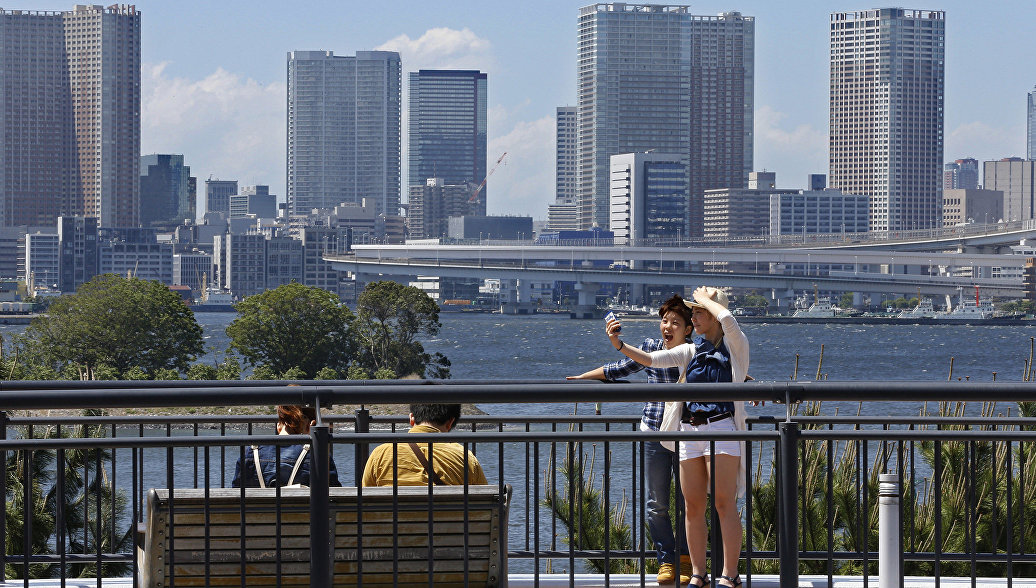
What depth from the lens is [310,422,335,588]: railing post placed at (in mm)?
4449

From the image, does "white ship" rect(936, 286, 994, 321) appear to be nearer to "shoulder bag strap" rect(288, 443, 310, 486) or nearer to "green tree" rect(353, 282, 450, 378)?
"green tree" rect(353, 282, 450, 378)

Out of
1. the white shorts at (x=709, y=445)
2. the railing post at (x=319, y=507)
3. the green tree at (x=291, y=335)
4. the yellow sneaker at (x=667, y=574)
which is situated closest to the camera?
the railing post at (x=319, y=507)

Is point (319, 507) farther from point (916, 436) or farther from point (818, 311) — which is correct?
point (818, 311)

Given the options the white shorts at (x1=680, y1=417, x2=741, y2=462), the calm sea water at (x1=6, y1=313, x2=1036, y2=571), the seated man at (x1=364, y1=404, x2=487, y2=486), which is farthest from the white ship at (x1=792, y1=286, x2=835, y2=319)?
the seated man at (x1=364, y1=404, x2=487, y2=486)

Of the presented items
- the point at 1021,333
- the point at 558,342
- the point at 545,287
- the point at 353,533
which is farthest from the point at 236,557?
Answer: the point at 545,287

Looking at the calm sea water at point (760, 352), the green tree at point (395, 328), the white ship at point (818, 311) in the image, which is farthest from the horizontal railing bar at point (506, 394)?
the white ship at point (818, 311)

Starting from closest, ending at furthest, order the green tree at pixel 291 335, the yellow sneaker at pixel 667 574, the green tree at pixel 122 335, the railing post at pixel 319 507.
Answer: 1. the railing post at pixel 319 507
2. the yellow sneaker at pixel 667 574
3. the green tree at pixel 291 335
4. the green tree at pixel 122 335

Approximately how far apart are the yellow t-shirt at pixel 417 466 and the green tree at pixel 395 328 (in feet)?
205

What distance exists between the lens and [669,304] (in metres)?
5.83

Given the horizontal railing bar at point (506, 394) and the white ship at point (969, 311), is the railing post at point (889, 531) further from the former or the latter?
the white ship at point (969, 311)

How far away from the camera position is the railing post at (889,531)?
4793mm

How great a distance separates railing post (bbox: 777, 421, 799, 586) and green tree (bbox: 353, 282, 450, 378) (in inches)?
2478

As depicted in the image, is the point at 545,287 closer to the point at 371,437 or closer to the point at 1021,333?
the point at 1021,333

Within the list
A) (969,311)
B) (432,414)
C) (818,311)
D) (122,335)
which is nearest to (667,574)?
(432,414)
